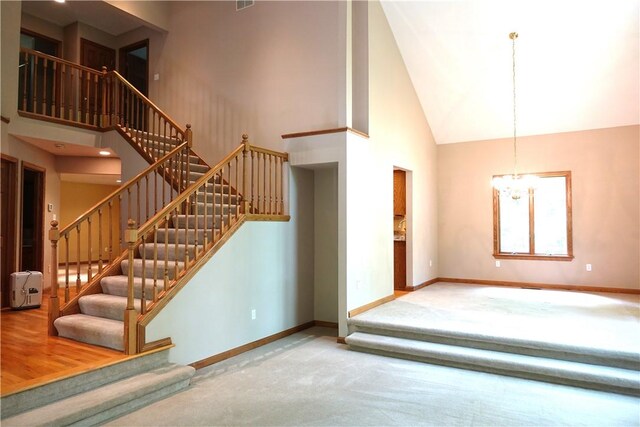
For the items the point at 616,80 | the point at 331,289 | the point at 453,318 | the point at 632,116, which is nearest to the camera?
the point at 453,318

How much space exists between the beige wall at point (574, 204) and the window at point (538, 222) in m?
0.12

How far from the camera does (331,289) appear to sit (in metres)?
6.22

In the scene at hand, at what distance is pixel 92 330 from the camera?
4.08 metres

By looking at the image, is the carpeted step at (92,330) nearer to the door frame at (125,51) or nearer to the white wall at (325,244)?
the white wall at (325,244)

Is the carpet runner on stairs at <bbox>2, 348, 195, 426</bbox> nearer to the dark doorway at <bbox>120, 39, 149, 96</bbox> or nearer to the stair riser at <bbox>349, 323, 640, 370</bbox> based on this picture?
the stair riser at <bbox>349, 323, 640, 370</bbox>

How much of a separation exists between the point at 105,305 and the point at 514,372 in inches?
172

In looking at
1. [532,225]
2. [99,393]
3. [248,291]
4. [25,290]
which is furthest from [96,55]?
[532,225]

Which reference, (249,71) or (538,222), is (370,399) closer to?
(249,71)

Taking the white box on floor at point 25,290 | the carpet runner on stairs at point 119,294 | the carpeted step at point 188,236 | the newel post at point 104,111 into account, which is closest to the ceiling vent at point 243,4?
the newel post at point 104,111

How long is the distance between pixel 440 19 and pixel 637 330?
5.02m

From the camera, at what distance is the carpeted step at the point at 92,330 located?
3904 mm

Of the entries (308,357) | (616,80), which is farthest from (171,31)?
(616,80)

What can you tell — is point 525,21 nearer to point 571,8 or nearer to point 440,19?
point 571,8

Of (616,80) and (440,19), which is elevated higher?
(440,19)
